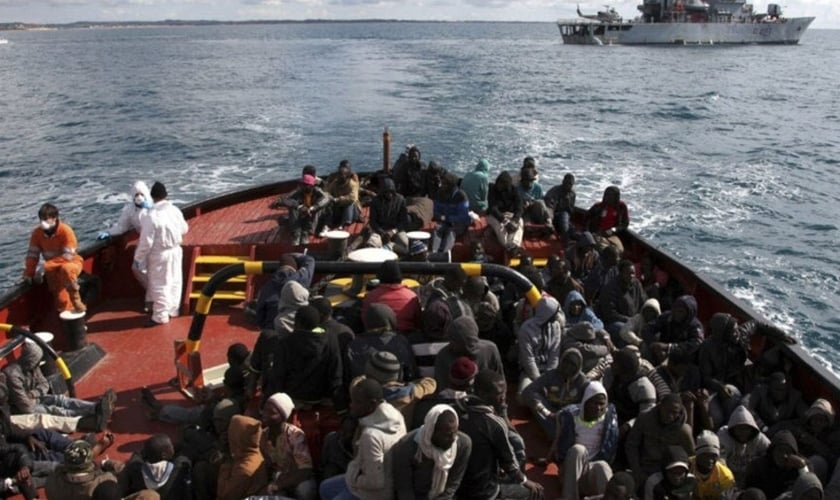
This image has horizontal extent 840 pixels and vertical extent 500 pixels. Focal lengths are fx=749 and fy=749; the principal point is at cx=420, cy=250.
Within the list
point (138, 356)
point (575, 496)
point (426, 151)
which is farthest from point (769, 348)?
point (426, 151)

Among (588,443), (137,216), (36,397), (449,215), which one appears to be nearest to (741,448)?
(588,443)

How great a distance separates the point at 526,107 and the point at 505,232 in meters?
35.2

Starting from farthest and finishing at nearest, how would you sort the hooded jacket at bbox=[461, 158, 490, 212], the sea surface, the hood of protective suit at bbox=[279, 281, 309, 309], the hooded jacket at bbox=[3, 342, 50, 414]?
the sea surface < the hooded jacket at bbox=[461, 158, 490, 212] < the hooded jacket at bbox=[3, 342, 50, 414] < the hood of protective suit at bbox=[279, 281, 309, 309]

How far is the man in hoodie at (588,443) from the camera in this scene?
5480 millimetres

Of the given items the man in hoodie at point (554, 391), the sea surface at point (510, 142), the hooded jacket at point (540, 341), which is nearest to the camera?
the man in hoodie at point (554, 391)

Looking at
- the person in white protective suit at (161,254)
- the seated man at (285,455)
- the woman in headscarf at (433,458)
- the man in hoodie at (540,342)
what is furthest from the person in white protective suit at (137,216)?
the woman in headscarf at (433,458)

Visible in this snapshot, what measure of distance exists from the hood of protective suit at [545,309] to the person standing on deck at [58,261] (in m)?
5.33

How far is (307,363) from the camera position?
18.1 ft

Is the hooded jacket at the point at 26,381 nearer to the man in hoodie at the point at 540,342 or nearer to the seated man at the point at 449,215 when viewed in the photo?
the man in hoodie at the point at 540,342

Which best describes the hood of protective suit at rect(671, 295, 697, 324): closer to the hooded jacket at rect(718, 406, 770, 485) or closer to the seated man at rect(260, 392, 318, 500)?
the hooded jacket at rect(718, 406, 770, 485)

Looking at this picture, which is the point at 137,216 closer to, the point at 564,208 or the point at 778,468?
the point at 564,208

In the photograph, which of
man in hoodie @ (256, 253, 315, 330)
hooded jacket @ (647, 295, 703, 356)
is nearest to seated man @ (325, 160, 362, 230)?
man in hoodie @ (256, 253, 315, 330)

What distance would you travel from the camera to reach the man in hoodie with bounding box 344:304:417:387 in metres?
5.50

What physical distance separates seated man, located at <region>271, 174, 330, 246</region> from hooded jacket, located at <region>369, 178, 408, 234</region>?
85 centimetres
